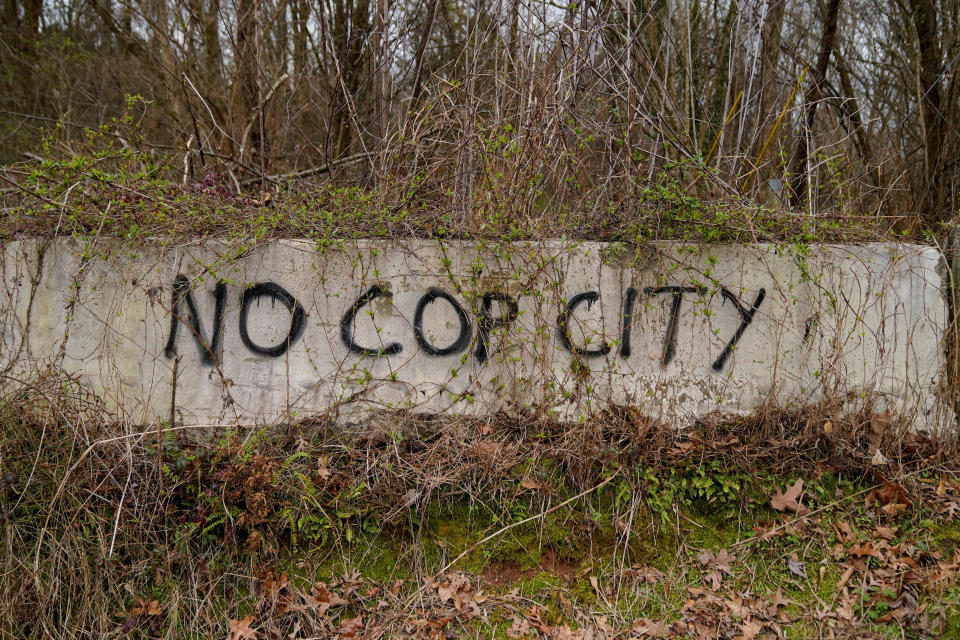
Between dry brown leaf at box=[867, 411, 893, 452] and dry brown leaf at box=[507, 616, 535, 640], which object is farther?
dry brown leaf at box=[867, 411, 893, 452]

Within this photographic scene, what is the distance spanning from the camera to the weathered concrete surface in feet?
13.5

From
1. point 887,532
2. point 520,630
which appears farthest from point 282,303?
point 887,532

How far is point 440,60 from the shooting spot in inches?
324

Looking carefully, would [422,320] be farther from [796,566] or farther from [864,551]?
[864,551]

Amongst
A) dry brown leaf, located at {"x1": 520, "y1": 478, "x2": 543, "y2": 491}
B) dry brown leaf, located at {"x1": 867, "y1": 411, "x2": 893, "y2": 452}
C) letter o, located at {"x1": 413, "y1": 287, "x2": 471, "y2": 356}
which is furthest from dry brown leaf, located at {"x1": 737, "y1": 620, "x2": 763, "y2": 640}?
letter o, located at {"x1": 413, "y1": 287, "x2": 471, "y2": 356}

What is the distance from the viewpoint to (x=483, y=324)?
4.13m

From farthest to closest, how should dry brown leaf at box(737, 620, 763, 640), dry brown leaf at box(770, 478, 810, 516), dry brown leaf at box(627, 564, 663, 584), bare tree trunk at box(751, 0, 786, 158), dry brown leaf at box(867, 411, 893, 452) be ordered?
bare tree trunk at box(751, 0, 786, 158) < dry brown leaf at box(867, 411, 893, 452) < dry brown leaf at box(770, 478, 810, 516) < dry brown leaf at box(627, 564, 663, 584) < dry brown leaf at box(737, 620, 763, 640)

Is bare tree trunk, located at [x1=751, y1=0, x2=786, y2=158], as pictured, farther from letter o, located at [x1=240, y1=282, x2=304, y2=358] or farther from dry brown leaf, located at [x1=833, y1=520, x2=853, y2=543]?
letter o, located at [x1=240, y1=282, x2=304, y2=358]

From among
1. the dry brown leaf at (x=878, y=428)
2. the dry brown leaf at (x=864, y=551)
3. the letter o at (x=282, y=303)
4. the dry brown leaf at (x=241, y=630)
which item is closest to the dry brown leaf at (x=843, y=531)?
the dry brown leaf at (x=864, y=551)

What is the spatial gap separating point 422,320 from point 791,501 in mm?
2539

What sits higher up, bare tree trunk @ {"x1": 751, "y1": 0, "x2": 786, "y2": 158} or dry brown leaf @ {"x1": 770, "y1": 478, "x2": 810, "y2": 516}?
bare tree trunk @ {"x1": 751, "y1": 0, "x2": 786, "y2": 158}

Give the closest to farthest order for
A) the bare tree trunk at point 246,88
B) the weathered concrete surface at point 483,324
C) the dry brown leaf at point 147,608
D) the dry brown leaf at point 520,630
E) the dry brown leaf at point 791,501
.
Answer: the dry brown leaf at point 520,630
the dry brown leaf at point 147,608
the dry brown leaf at point 791,501
the weathered concrete surface at point 483,324
the bare tree trunk at point 246,88

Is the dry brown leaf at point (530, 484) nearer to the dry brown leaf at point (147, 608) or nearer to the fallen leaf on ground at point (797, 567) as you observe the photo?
the fallen leaf on ground at point (797, 567)

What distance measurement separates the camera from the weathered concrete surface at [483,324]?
13.5ft
